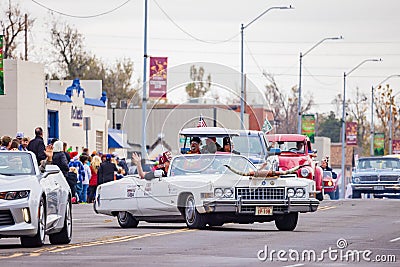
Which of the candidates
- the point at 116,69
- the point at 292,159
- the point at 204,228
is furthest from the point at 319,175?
the point at 116,69

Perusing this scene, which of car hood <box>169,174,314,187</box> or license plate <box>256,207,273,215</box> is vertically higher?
car hood <box>169,174,314,187</box>

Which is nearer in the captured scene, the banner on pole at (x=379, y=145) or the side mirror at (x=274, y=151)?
the side mirror at (x=274, y=151)

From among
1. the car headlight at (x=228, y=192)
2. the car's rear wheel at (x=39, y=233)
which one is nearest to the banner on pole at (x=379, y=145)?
the car headlight at (x=228, y=192)

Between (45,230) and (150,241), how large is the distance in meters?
2.12

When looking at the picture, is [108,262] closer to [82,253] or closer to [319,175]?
[82,253]

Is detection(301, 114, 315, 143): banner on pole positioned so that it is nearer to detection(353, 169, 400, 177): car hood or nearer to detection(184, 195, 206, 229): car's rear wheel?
detection(353, 169, 400, 177): car hood

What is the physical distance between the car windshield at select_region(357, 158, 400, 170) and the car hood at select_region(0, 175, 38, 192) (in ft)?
108

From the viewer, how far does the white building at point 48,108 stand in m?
50.2

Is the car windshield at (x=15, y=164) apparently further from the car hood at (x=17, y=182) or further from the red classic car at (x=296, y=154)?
the red classic car at (x=296, y=154)

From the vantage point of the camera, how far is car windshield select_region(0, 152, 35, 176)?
16620 mm

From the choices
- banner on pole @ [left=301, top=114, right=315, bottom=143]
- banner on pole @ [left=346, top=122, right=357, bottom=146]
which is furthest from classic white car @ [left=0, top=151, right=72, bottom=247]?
banner on pole @ [left=346, top=122, right=357, bottom=146]

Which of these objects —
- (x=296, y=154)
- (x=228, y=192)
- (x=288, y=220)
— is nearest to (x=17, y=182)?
(x=228, y=192)

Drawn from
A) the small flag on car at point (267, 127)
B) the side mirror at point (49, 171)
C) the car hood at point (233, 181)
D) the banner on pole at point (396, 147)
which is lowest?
the banner on pole at point (396, 147)

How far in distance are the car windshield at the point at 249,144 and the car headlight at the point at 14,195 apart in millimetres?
17896
